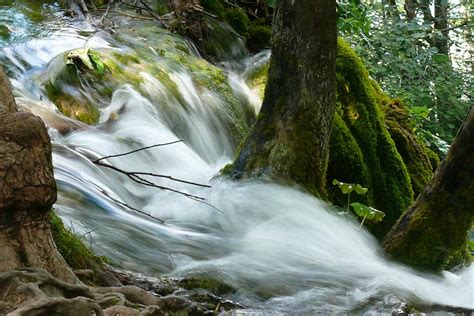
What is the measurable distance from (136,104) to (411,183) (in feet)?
Answer: 8.45

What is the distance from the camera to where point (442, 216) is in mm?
3986

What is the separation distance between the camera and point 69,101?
5.77 m

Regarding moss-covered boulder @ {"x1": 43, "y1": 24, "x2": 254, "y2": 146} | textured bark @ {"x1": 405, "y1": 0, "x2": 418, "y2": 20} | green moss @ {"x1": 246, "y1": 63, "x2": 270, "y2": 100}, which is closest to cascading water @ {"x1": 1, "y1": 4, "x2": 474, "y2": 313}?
moss-covered boulder @ {"x1": 43, "y1": 24, "x2": 254, "y2": 146}

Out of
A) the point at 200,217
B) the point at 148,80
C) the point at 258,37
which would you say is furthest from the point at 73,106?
the point at 258,37

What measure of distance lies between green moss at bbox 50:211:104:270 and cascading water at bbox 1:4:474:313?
582 millimetres

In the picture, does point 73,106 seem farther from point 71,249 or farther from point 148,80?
point 71,249

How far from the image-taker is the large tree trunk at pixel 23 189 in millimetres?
1935

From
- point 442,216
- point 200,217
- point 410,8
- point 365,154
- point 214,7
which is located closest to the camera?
point 442,216

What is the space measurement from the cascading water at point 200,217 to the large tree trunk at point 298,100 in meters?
0.16

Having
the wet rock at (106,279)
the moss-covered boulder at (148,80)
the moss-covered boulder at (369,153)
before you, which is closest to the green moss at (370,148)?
the moss-covered boulder at (369,153)

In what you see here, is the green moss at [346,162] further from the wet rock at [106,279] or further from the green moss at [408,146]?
the wet rock at [106,279]

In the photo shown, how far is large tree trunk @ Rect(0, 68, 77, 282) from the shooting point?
1935 mm

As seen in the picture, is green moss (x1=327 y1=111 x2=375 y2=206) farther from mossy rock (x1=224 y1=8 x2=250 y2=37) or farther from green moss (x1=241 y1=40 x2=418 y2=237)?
mossy rock (x1=224 y1=8 x2=250 y2=37)

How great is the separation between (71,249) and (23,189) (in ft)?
2.40
